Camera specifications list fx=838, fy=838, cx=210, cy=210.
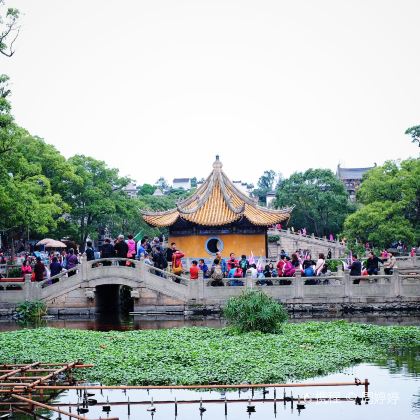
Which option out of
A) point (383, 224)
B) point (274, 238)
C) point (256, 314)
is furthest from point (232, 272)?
point (274, 238)

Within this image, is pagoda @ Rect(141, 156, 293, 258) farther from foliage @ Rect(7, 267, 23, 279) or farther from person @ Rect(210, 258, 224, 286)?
foliage @ Rect(7, 267, 23, 279)

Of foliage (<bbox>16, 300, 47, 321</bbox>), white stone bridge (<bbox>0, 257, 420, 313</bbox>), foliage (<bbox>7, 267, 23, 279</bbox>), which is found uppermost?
foliage (<bbox>7, 267, 23, 279</bbox>)

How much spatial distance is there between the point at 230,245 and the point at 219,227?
2.89ft

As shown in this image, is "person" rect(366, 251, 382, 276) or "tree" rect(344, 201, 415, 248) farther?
"tree" rect(344, 201, 415, 248)

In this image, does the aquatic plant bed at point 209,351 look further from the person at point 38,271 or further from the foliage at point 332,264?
the foliage at point 332,264

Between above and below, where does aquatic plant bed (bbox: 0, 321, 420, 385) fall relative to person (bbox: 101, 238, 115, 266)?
below

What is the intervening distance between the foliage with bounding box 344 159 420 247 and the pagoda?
49.5 feet

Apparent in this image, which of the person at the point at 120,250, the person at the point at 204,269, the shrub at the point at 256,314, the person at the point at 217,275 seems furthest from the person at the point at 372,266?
the person at the point at 120,250

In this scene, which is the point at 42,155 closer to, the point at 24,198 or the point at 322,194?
the point at 24,198

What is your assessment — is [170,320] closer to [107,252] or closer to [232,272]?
[232,272]

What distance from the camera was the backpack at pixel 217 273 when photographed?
2728 centimetres

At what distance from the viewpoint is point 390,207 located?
161 feet

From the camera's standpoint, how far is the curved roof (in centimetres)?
3366

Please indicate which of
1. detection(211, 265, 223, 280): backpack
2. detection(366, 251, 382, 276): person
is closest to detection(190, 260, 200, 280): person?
detection(211, 265, 223, 280): backpack
